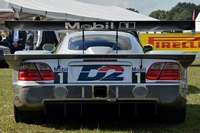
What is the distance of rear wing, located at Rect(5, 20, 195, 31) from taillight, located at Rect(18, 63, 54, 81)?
2.98 ft

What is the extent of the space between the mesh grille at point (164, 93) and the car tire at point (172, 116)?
52cm

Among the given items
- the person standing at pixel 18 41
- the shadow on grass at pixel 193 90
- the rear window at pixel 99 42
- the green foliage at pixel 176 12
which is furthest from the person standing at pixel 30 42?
the green foliage at pixel 176 12

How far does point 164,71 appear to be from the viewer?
174 inches

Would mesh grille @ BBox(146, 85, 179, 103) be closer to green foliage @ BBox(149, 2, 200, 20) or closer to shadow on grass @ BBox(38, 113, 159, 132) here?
shadow on grass @ BBox(38, 113, 159, 132)

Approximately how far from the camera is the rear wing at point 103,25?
205 inches

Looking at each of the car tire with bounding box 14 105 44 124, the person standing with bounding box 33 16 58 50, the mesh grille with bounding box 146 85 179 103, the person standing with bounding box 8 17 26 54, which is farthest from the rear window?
the person standing with bounding box 8 17 26 54

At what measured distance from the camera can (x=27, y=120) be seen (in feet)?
16.1

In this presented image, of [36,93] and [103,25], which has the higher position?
[103,25]

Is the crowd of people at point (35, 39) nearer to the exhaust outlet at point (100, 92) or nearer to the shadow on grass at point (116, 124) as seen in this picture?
the shadow on grass at point (116, 124)

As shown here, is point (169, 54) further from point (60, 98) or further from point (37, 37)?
point (37, 37)

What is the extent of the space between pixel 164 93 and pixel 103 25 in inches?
52.7

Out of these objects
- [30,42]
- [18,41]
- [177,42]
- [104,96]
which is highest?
[177,42]

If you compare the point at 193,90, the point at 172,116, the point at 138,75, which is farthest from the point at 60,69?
the point at 193,90

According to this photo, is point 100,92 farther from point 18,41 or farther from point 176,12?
point 176,12
